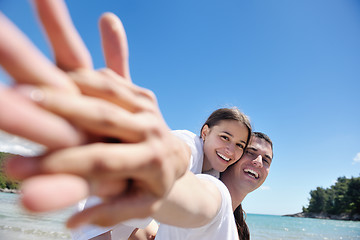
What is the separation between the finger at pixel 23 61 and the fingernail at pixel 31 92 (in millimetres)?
17

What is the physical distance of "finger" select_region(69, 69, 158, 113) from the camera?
53 cm

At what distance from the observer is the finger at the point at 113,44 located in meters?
0.72

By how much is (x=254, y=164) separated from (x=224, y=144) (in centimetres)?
63

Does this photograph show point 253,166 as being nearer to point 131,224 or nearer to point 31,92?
point 131,224

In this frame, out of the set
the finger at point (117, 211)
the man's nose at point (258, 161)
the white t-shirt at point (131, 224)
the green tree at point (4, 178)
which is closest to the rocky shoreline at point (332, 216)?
the green tree at point (4, 178)

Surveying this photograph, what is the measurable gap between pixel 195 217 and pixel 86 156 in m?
0.73

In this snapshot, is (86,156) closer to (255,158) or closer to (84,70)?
(84,70)

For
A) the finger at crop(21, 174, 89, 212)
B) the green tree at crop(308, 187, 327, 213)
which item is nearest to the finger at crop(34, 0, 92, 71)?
the finger at crop(21, 174, 89, 212)

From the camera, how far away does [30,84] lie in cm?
45

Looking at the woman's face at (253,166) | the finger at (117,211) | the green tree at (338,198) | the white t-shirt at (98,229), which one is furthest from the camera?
the green tree at (338,198)

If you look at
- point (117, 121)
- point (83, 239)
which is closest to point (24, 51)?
point (117, 121)

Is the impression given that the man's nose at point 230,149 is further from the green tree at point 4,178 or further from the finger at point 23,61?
the finger at point 23,61

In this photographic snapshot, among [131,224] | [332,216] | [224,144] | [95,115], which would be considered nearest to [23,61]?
[95,115]

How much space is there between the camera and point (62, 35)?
53 centimetres
